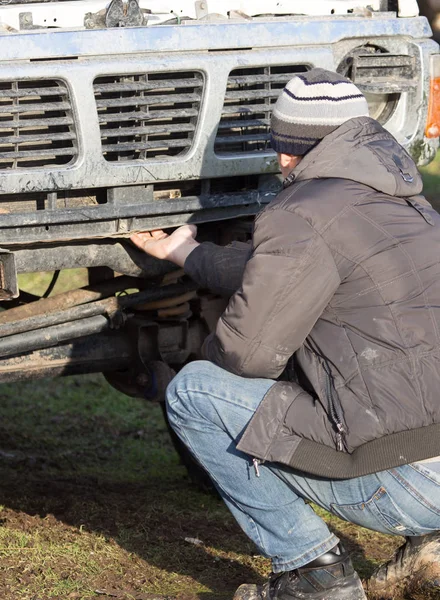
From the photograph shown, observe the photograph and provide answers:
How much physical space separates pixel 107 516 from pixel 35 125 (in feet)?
5.54

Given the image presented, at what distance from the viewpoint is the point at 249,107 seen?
3.63m

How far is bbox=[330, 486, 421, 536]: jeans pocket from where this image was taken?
278 cm

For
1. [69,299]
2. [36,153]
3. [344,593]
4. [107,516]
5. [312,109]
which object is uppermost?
[312,109]

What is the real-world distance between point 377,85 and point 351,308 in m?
1.51

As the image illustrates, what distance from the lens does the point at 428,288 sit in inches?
107

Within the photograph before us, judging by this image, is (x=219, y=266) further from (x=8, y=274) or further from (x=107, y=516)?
(x=107, y=516)

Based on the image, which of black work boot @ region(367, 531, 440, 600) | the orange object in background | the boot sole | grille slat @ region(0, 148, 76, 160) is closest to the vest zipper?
the boot sole

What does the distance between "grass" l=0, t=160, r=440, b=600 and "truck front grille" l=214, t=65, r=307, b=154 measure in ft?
4.94

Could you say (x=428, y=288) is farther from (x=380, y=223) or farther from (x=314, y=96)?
(x=314, y=96)

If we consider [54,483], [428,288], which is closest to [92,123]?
[428,288]

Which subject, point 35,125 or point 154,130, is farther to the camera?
point 154,130

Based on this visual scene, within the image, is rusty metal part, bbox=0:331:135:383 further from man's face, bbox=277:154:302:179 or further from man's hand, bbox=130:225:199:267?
man's face, bbox=277:154:302:179

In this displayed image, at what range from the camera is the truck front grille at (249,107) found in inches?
141

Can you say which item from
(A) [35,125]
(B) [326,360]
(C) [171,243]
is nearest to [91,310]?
(C) [171,243]
